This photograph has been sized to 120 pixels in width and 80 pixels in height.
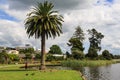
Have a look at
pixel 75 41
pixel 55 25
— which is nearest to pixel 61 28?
pixel 55 25

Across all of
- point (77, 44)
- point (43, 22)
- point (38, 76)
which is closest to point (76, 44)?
point (77, 44)

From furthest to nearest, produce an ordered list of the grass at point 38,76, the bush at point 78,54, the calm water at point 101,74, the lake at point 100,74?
the bush at point 78,54, the lake at point 100,74, the calm water at point 101,74, the grass at point 38,76

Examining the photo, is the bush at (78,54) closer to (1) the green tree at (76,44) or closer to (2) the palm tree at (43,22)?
(1) the green tree at (76,44)

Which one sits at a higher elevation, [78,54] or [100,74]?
[78,54]

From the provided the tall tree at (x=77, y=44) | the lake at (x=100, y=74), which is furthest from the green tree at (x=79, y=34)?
the lake at (x=100, y=74)

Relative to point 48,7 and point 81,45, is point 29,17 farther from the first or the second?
point 81,45

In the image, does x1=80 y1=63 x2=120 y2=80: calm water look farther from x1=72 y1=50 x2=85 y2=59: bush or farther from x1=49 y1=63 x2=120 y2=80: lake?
x1=72 y1=50 x2=85 y2=59: bush

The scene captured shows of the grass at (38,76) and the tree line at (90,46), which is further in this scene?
the tree line at (90,46)

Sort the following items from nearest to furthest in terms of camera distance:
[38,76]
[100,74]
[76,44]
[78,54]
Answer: [38,76]
[100,74]
[78,54]
[76,44]

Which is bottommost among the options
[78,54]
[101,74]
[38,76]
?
[101,74]

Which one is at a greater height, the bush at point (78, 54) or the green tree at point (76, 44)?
the green tree at point (76, 44)

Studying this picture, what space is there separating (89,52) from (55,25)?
87432 mm

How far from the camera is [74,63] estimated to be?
89250 mm

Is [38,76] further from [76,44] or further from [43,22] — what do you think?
[76,44]
